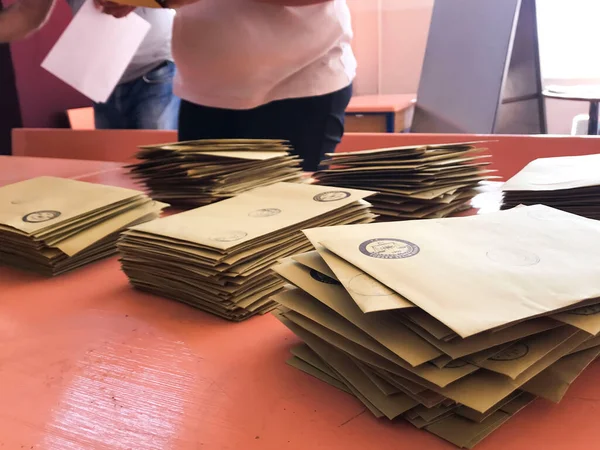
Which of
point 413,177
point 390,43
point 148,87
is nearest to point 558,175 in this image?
point 413,177

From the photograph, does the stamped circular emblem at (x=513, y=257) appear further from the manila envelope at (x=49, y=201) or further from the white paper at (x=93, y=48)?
the white paper at (x=93, y=48)

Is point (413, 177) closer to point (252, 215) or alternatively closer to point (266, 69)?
point (252, 215)

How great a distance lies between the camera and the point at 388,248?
0.52m

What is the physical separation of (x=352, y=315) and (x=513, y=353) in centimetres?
13

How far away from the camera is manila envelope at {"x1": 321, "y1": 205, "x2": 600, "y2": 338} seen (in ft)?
1.36

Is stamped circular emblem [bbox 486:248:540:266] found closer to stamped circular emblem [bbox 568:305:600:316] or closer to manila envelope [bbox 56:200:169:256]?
stamped circular emblem [bbox 568:305:600:316]

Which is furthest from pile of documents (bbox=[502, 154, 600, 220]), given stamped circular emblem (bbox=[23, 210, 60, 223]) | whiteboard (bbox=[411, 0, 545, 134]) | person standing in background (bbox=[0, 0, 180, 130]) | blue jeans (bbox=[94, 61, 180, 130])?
whiteboard (bbox=[411, 0, 545, 134])

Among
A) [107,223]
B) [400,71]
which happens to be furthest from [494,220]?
[400,71]

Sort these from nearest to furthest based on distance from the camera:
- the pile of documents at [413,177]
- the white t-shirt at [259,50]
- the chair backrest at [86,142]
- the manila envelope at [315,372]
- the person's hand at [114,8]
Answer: the manila envelope at [315,372] → the pile of documents at [413,177] → the white t-shirt at [259,50] → the person's hand at [114,8] → the chair backrest at [86,142]

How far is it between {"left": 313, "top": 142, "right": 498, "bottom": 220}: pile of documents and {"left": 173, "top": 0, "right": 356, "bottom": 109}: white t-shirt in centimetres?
35

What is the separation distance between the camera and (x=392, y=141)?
151 centimetres

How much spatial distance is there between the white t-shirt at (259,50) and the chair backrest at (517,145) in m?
0.26

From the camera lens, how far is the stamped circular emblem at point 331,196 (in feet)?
2.67

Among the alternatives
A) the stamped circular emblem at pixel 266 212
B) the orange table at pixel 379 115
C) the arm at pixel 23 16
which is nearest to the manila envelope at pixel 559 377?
the stamped circular emblem at pixel 266 212
